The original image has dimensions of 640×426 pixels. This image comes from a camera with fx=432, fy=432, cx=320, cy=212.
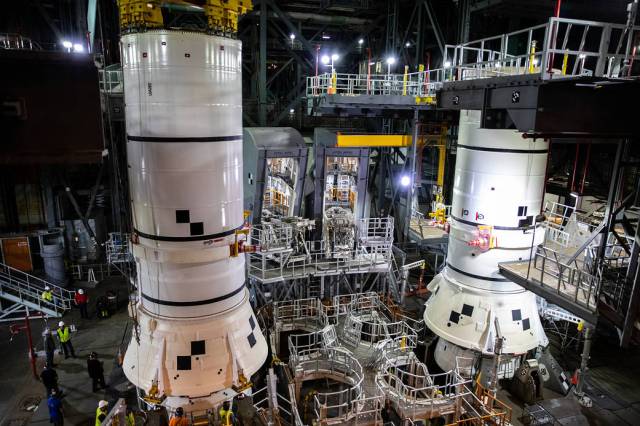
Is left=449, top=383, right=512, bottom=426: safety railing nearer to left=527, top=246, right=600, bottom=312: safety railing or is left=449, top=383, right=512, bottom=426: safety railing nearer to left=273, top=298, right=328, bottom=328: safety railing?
left=527, top=246, right=600, bottom=312: safety railing

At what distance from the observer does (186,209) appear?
32.9ft

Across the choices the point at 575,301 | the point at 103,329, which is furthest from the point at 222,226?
the point at 103,329

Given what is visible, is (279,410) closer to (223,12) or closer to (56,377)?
(56,377)

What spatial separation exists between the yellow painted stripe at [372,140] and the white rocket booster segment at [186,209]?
24.7 feet

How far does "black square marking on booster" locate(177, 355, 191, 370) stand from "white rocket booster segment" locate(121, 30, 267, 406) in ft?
0.08

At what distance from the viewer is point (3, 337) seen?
1705 cm

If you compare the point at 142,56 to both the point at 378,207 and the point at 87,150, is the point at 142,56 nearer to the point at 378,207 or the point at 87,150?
the point at 87,150

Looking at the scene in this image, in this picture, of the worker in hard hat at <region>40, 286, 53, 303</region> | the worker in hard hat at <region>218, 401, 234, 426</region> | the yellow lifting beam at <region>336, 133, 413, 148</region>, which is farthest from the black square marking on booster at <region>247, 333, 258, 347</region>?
the worker in hard hat at <region>40, 286, 53, 303</region>

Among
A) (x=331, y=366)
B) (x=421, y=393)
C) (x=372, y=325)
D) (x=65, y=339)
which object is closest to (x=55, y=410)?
(x=65, y=339)

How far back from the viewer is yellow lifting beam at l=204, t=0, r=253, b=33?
30.9 ft

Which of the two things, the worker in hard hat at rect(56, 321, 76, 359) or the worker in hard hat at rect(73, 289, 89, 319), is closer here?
the worker in hard hat at rect(56, 321, 76, 359)

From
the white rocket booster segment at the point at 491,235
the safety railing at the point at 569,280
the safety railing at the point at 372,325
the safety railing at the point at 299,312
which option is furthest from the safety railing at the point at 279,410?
the safety railing at the point at 569,280

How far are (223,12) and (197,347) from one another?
7.84m

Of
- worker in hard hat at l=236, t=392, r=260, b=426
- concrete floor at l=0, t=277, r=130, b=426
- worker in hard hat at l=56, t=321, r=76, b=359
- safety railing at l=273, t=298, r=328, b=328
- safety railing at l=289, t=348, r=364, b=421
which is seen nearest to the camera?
worker in hard hat at l=236, t=392, r=260, b=426
